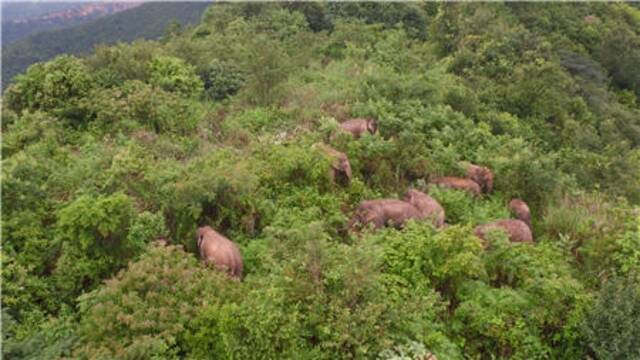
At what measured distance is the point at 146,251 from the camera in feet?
25.9

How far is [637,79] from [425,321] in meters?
21.4

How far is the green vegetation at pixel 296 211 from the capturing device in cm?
664

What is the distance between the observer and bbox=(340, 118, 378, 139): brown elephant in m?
11.7

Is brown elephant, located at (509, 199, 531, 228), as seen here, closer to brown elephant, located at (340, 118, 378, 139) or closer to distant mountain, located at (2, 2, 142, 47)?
brown elephant, located at (340, 118, 378, 139)

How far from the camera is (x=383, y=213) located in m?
9.40

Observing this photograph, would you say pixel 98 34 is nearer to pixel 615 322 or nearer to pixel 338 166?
pixel 338 166

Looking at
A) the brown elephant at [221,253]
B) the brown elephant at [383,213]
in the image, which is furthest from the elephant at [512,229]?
the brown elephant at [221,253]

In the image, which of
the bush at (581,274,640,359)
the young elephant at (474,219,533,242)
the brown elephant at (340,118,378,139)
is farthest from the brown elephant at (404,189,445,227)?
the bush at (581,274,640,359)

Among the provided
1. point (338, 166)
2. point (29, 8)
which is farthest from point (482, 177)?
point (29, 8)

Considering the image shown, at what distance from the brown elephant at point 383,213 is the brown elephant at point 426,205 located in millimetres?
146

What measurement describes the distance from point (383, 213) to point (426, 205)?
2.72ft

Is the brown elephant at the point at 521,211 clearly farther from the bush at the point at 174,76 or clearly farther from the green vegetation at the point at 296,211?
the bush at the point at 174,76

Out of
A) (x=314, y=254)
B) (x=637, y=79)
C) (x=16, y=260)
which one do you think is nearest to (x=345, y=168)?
(x=314, y=254)

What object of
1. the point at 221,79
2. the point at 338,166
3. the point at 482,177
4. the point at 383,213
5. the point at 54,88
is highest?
the point at 54,88
